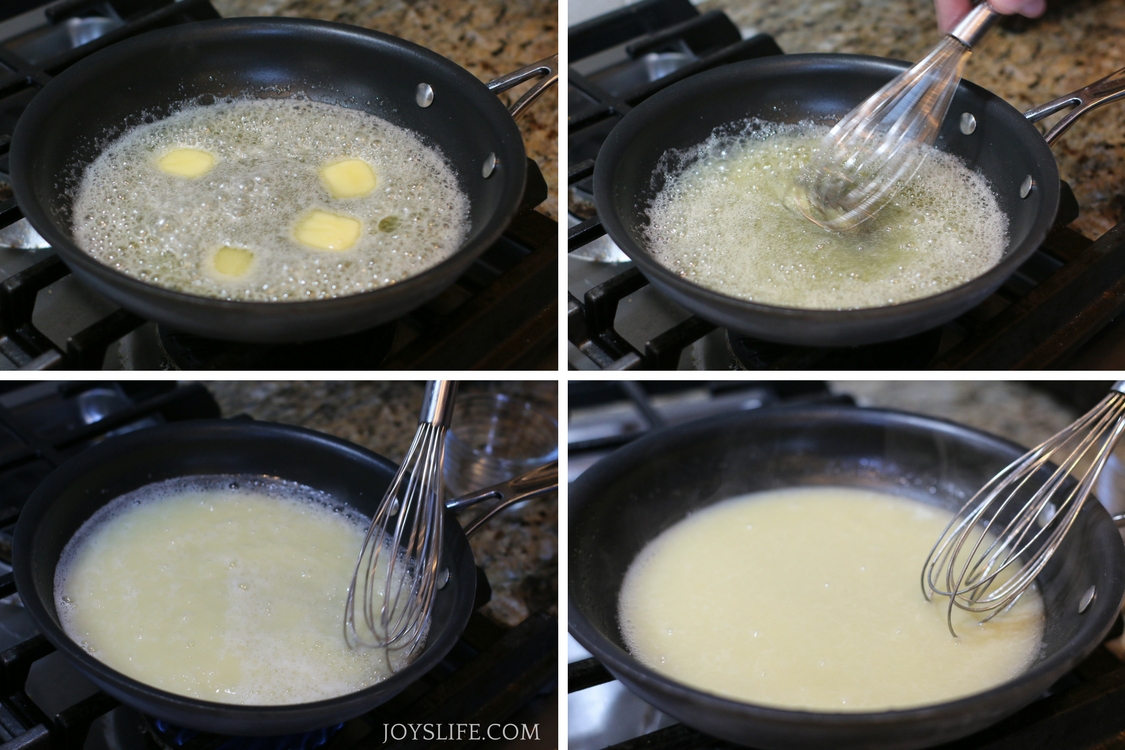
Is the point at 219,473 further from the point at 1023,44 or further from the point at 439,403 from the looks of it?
the point at 1023,44

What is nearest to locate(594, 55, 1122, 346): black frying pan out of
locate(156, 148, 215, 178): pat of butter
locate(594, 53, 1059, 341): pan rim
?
locate(594, 53, 1059, 341): pan rim

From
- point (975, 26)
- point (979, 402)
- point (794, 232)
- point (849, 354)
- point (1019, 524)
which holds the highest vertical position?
point (975, 26)

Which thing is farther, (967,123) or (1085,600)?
(967,123)

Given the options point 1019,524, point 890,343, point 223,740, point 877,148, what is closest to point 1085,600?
point 1019,524

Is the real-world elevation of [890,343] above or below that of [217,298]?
below

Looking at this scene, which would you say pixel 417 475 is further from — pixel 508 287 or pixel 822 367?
pixel 822 367
